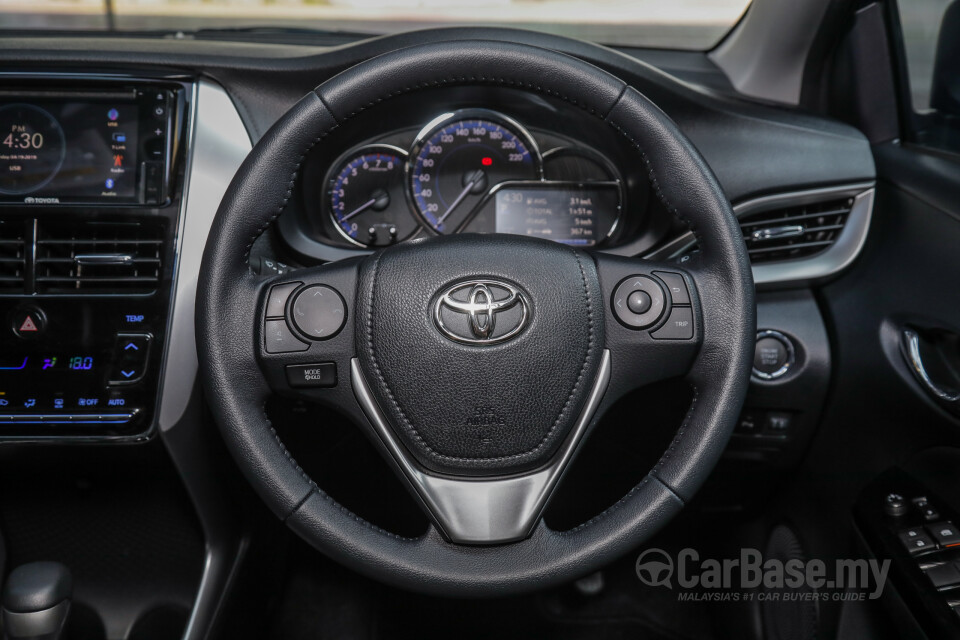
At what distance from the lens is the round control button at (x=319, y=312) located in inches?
39.8

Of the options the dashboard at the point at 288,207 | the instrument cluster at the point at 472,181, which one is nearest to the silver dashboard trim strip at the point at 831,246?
the dashboard at the point at 288,207

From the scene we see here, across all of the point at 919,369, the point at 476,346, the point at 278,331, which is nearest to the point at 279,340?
the point at 278,331

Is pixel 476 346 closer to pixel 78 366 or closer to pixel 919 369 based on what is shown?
pixel 78 366

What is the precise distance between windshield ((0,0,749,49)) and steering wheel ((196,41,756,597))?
26.9 inches

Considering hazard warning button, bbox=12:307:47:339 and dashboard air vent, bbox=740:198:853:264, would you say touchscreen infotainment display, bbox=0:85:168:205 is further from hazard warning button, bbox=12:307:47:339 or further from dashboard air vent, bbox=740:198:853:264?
dashboard air vent, bbox=740:198:853:264

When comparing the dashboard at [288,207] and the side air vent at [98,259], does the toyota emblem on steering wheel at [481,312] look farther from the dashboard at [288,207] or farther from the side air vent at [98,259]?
the side air vent at [98,259]

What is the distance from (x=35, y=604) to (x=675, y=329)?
906mm

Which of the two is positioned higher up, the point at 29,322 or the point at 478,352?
the point at 478,352

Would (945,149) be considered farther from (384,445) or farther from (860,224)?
(384,445)

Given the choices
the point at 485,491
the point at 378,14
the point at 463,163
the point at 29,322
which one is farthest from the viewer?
the point at 378,14

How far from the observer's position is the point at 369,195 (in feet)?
4.74

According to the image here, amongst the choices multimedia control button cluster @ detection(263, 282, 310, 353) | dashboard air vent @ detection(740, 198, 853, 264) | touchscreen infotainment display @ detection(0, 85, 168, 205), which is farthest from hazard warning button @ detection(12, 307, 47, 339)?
dashboard air vent @ detection(740, 198, 853, 264)

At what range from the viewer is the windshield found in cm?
160

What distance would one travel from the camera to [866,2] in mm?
1545
